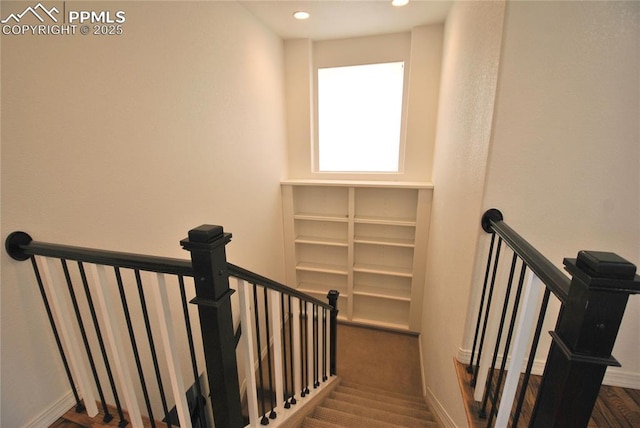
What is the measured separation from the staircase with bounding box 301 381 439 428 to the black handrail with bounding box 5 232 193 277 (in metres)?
1.53

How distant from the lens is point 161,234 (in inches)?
66.9

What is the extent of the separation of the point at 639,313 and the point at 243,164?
9.55 ft

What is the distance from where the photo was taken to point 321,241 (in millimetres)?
3820

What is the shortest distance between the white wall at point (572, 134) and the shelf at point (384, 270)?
2229 millimetres

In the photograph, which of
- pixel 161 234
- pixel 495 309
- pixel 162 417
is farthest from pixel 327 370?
pixel 161 234

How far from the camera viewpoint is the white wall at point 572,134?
115cm

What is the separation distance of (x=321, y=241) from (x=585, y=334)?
3.26 metres

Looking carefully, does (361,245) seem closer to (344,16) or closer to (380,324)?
(380,324)

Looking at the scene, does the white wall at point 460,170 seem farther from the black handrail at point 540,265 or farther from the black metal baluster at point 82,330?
the black metal baluster at point 82,330

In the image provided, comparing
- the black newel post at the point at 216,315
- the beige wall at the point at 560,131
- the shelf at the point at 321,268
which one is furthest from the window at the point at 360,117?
the black newel post at the point at 216,315

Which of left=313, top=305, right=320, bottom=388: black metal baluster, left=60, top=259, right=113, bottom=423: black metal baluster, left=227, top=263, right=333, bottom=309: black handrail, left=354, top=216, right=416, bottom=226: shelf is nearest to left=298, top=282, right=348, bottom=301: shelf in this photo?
left=354, top=216, right=416, bottom=226: shelf

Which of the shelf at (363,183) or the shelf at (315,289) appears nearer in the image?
the shelf at (363,183)

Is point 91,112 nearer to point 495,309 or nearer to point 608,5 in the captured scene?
point 495,309

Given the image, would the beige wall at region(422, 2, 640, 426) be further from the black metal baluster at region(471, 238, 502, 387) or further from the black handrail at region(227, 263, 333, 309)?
the black handrail at region(227, 263, 333, 309)
